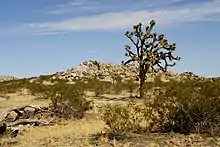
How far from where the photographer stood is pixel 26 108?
20578mm

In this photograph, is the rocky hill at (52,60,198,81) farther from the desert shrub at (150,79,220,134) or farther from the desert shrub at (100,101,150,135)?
the desert shrub at (150,79,220,134)

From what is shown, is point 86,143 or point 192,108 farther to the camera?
point 192,108

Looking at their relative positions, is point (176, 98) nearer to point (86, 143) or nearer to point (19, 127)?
point (86, 143)

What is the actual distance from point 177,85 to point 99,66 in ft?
170

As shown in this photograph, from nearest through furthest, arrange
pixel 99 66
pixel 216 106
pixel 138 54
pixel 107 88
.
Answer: pixel 216 106
pixel 138 54
pixel 107 88
pixel 99 66

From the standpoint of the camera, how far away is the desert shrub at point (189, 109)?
538 inches

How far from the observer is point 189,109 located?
13828mm

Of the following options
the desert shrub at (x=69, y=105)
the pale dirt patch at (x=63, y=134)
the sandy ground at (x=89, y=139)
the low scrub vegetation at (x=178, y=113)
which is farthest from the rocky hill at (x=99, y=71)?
the low scrub vegetation at (x=178, y=113)

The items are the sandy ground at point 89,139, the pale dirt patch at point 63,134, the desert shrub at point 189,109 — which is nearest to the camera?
the sandy ground at point 89,139

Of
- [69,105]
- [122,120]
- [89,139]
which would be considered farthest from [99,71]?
[89,139]

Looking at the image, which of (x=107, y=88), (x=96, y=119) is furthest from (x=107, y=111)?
(x=107, y=88)

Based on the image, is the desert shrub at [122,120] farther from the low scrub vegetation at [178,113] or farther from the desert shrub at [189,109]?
the desert shrub at [189,109]

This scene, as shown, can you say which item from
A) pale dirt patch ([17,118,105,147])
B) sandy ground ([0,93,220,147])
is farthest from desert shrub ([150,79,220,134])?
pale dirt patch ([17,118,105,147])

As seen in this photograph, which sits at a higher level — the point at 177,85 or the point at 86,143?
the point at 177,85
